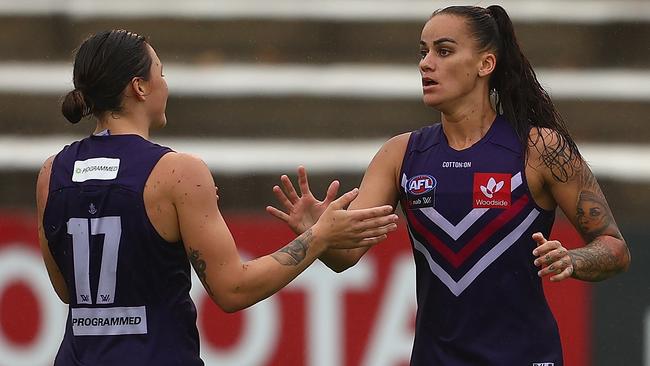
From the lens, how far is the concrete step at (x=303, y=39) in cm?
964

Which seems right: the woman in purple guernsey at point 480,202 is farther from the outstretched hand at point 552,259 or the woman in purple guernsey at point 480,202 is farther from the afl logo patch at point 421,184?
the outstretched hand at point 552,259

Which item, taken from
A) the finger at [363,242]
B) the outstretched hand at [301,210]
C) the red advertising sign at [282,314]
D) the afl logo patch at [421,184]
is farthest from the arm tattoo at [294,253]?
the red advertising sign at [282,314]

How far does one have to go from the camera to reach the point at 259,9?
9.77 meters

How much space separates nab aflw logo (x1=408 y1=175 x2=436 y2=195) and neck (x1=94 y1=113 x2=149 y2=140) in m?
1.03

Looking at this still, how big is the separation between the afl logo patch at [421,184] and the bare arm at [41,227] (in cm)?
124

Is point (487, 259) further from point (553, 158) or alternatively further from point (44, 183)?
point (44, 183)

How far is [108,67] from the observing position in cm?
400

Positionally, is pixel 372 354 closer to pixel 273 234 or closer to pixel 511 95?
pixel 273 234

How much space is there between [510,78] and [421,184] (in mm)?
544

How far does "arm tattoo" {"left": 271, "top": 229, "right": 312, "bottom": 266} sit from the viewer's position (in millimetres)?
4113

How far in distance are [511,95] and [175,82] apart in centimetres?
525

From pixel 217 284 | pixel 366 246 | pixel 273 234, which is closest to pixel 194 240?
pixel 217 284

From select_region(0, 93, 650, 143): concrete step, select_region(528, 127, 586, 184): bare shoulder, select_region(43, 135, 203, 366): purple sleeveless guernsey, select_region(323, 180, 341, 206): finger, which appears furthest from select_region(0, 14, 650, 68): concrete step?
Result: select_region(43, 135, 203, 366): purple sleeveless guernsey

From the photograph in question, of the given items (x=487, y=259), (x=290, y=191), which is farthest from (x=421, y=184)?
(x=290, y=191)
